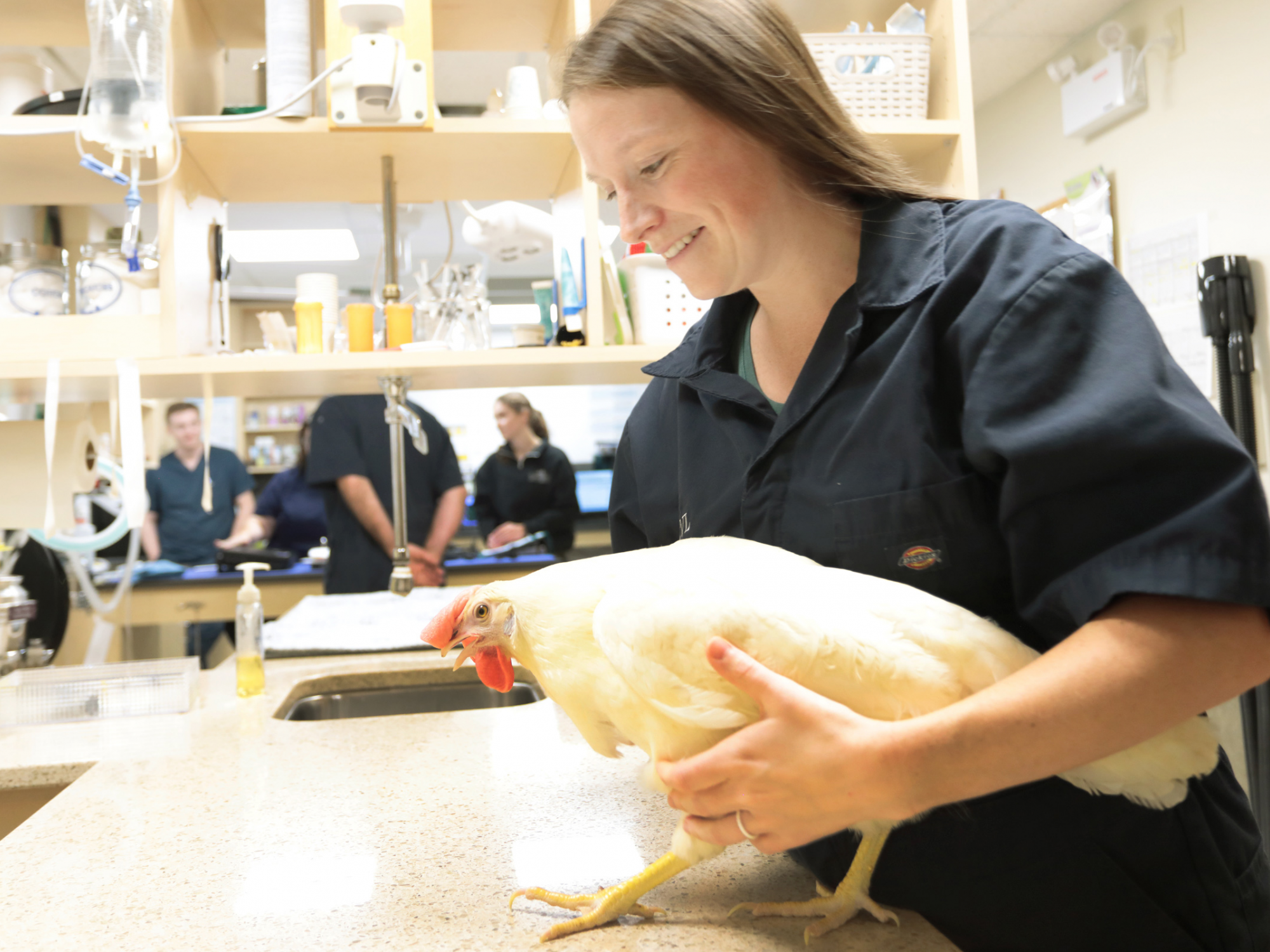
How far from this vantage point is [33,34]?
5.89 feet

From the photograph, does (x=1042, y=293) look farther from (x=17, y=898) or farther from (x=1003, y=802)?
(x=17, y=898)

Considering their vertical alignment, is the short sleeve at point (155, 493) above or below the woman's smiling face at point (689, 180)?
below

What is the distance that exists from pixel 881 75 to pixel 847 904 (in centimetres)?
155

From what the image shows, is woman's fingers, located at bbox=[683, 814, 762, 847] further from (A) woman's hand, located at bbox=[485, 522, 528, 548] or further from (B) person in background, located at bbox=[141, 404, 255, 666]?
(B) person in background, located at bbox=[141, 404, 255, 666]

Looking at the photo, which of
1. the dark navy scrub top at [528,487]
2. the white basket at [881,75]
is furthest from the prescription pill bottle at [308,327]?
the dark navy scrub top at [528,487]

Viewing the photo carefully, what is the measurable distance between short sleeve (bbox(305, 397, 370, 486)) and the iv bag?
1.53 m

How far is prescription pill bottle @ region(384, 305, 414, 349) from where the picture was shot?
5.57 ft

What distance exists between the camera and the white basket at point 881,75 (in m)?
1.69

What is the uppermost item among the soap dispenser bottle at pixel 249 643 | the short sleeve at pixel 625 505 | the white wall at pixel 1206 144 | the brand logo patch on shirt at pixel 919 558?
the white wall at pixel 1206 144

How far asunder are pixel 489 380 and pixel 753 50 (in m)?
1.24

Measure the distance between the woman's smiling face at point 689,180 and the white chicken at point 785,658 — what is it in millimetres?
289

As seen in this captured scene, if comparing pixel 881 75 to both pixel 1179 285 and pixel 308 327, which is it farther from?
pixel 1179 285

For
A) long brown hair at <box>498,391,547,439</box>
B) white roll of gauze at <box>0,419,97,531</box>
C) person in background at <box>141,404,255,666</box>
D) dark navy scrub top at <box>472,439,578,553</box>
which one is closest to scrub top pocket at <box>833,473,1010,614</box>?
white roll of gauze at <box>0,419,97,531</box>

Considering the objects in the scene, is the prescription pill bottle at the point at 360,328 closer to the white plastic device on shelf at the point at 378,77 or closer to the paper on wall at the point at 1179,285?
the white plastic device on shelf at the point at 378,77
